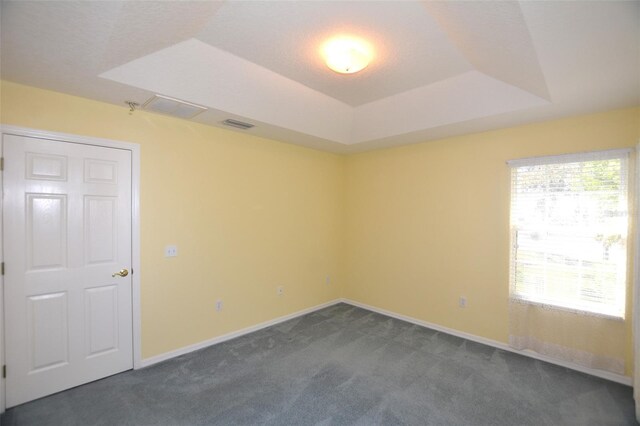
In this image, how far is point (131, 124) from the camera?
2.82 m

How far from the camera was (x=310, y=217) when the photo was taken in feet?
14.8

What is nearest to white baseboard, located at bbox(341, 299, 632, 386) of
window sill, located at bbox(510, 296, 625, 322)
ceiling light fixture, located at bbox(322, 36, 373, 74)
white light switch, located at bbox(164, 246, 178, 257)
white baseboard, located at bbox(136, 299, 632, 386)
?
white baseboard, located at bbox(136, 299, 632, 386)

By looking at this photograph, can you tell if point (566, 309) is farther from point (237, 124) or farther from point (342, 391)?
point (237, 124)

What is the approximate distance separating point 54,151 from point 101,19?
139cm

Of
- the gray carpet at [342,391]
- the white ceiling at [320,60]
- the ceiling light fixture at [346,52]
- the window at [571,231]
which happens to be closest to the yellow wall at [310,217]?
the window at [571,231]

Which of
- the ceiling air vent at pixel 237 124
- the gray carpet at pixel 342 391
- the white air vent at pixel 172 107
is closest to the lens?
the gray carpet at pixel 342 391

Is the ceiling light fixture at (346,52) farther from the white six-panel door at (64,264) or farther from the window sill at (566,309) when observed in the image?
the window sill at (566,309)

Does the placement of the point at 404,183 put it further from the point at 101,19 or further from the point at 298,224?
the point at 101,19

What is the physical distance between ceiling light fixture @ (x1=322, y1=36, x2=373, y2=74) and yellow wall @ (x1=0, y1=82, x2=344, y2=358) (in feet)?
5.71

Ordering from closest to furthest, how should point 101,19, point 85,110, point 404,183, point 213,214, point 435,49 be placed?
point 101,19 → point 435,49 → point 85,110 → point 213,214 → point 404,183

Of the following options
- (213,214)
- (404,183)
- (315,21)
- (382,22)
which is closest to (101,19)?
(315,21)

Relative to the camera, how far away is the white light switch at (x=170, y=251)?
3.07 m

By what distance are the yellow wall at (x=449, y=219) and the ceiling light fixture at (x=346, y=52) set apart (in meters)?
2.01

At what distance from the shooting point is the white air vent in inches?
102
